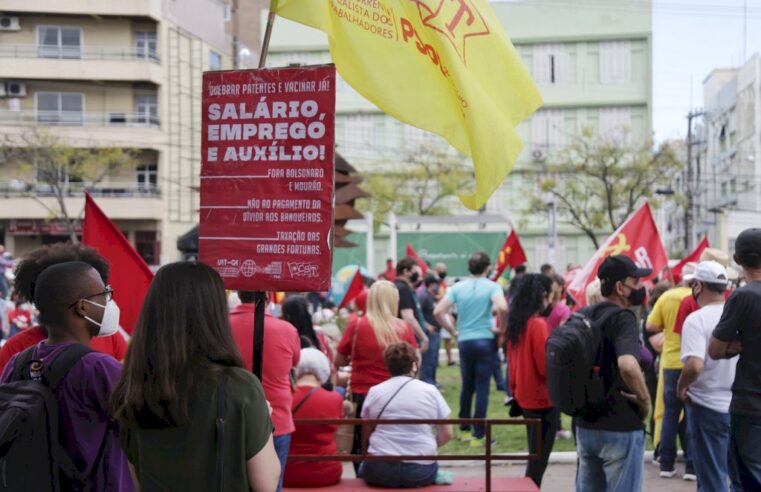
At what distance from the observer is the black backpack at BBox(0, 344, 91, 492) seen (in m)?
3.62

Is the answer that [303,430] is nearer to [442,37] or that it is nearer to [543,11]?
[442,37]

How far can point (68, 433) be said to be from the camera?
3730mm

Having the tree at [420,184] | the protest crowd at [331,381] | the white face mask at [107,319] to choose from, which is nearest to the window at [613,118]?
the tree at [420,184]

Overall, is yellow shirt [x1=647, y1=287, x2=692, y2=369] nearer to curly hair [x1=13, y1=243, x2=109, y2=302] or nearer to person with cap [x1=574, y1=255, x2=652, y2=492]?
person with cap [x1=574, y1=255, x2=652, y2=492]

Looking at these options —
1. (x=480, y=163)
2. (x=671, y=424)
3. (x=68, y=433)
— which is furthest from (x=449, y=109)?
(x=671, y=424)

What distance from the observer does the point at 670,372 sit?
29.2 feet

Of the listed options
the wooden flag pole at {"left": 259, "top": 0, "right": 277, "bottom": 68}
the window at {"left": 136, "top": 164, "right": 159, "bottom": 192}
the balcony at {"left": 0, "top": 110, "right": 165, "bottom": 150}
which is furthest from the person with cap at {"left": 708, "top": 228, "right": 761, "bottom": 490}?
the balcony at {"left": 0, "top": 110, "right": 165, "bottom": 150}

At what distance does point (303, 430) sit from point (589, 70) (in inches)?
2097

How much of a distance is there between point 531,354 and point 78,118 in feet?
151

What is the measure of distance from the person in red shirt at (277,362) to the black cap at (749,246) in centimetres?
265

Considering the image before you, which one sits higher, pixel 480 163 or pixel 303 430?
pixel 480 163

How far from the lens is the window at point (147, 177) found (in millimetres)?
51031

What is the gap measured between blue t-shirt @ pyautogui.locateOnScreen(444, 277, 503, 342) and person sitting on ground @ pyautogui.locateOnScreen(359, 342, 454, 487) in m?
4.06

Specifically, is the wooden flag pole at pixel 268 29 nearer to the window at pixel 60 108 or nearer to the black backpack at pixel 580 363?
the black backpack at pixel 580 363
